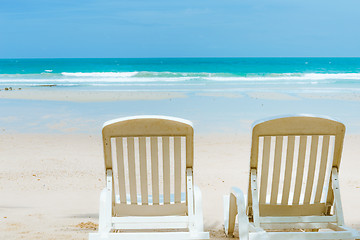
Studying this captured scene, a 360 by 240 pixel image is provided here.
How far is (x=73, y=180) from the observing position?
4980 mm

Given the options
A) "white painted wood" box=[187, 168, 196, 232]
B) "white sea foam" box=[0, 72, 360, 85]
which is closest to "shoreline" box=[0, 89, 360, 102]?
"white sea foam" box=[0, 72, 360, 85]

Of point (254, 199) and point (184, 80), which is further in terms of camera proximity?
point (184, 80)

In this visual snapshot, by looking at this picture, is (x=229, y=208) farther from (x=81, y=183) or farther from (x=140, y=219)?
(x=81, y=183)

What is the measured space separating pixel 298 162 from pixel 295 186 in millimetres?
176

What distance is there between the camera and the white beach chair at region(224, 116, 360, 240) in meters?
2.65

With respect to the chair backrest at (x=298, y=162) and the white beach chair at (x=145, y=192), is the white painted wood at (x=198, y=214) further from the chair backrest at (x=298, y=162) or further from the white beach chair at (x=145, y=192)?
the chair backrest at (x=298, y=162)

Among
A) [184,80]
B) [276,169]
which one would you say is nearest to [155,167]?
[276,169]

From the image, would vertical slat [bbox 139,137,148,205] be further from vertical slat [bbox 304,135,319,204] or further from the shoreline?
the shoreline

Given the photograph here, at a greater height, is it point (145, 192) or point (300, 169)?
point (300, 169)

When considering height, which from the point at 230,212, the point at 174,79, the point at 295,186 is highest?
the point at 295,186

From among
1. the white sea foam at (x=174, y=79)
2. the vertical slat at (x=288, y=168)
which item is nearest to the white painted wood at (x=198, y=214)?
the vertical slat at (x=288, y=168)

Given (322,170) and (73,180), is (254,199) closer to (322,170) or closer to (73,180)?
(322,170)

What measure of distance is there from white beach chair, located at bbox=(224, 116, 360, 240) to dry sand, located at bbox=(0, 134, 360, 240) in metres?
0.69

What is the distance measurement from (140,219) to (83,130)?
5.84 m
